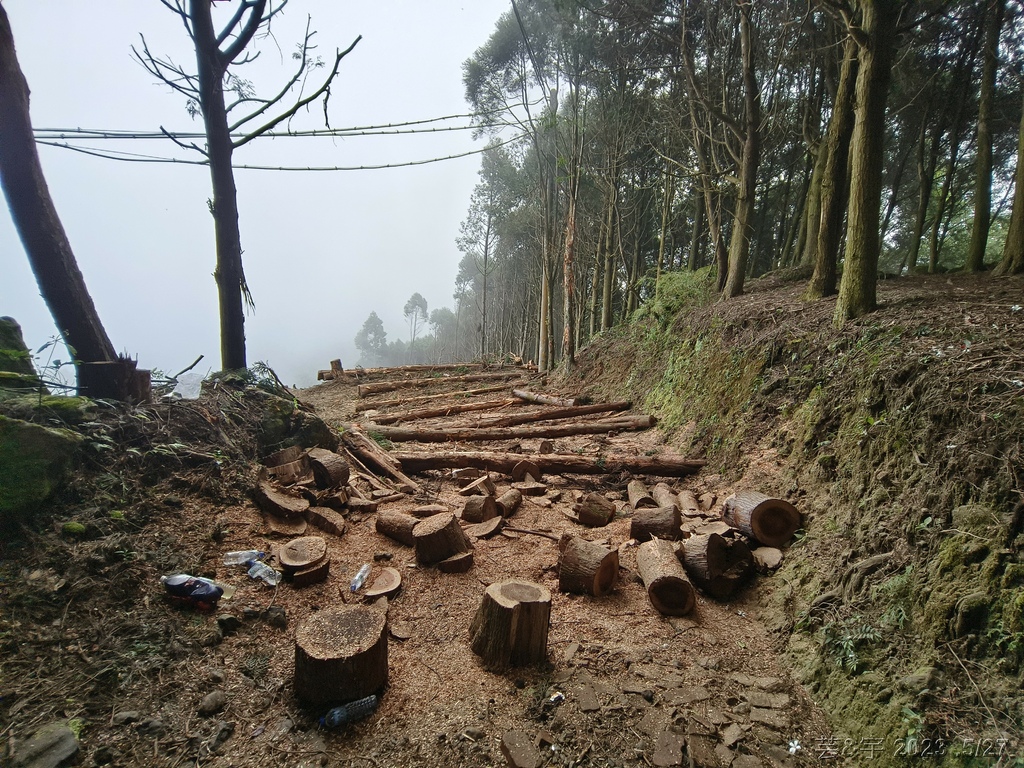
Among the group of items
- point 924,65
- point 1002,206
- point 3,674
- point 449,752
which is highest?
point 924,65

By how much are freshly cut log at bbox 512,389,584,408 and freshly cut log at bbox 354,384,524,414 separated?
156cm

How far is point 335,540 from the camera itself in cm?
383

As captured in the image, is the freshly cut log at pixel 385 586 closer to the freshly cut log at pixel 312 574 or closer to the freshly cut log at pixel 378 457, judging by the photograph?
the freshly cut log at pixel 312 574

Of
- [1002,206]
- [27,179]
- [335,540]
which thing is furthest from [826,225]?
[1002,206]

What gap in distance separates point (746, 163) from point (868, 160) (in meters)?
3.94

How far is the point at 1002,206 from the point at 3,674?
23464mm

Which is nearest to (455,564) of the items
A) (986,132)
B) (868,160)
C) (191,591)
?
(191,591)

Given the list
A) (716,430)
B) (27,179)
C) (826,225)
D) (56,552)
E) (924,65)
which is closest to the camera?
(56,552)

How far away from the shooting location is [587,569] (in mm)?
3246

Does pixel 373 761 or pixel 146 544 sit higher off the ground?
pixel 146 544

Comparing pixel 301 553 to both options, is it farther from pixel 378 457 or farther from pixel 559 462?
pixel 559 462

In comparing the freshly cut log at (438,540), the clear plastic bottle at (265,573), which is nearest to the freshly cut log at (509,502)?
the freshly cut log at (438,540)

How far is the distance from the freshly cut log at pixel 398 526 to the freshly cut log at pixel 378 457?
3.55 ft

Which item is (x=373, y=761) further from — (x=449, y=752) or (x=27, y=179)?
(x=27, y=179)
